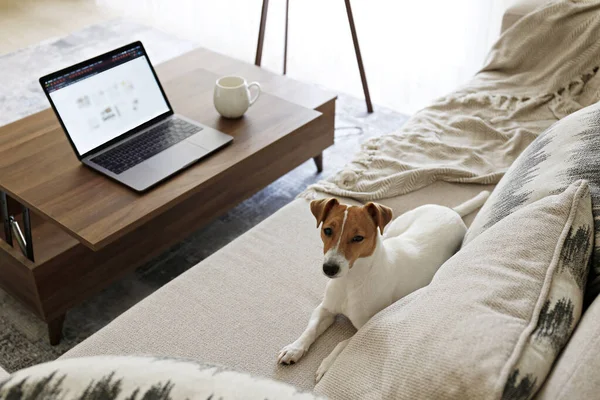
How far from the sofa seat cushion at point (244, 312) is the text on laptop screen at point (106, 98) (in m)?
0.59

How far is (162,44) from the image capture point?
374cm

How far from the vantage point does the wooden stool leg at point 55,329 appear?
1.88 m

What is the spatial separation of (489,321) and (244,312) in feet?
2.06

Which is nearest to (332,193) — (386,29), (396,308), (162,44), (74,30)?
(396,308)

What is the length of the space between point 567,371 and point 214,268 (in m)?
0.88

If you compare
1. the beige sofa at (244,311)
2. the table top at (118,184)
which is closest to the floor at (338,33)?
the table top at (118,184)

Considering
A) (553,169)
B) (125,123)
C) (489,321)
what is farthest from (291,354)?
(125,123)

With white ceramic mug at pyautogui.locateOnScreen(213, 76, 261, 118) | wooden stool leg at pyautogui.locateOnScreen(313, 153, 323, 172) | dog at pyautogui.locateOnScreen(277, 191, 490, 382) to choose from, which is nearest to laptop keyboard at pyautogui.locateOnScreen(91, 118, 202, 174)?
white ceramic mug at pyautogui.locateOnScreen(213, 76, 261, 118)

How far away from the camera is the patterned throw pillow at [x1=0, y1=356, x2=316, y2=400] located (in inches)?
32.5

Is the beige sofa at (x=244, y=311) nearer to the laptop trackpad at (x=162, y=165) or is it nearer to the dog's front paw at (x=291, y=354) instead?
the dog's front paw at (x=291, y=354)

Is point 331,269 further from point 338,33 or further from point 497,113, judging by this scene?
point 338,33

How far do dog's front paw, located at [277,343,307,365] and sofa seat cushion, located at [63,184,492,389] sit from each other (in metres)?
0.01

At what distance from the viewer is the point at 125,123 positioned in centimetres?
199

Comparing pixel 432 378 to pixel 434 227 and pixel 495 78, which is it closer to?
pixel 434 227
